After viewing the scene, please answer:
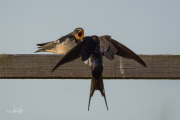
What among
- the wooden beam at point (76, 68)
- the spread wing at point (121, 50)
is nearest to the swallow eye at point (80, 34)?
the wooden beam at point (76, 68)

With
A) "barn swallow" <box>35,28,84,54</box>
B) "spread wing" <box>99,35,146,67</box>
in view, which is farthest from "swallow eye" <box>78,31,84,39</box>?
"spread wing" <box>99,35,146,67</box>

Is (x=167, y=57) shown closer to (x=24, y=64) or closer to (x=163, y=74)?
(x=163, y=74)

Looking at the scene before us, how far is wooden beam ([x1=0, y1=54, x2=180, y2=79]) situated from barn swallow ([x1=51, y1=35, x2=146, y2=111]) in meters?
0.61

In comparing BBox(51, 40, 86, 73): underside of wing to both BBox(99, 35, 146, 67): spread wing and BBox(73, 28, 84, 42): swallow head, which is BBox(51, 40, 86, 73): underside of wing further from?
BBox(73, 28, 84, 42): swallow head

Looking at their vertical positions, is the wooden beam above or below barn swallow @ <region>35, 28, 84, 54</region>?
below

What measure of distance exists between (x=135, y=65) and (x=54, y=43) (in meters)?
3.04

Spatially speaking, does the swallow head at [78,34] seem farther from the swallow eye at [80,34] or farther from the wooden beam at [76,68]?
the wooden beam at [76,68]

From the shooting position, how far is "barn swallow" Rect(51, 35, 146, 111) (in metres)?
2.21

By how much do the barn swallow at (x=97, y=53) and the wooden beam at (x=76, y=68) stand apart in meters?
0.61

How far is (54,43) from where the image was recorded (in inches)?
228

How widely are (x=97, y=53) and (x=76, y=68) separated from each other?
667 millimetres

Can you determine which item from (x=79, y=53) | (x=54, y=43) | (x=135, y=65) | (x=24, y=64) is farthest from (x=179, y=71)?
(x=54, y=43)

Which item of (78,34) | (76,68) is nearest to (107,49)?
(76,68)

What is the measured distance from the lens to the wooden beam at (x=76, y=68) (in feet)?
9.50
